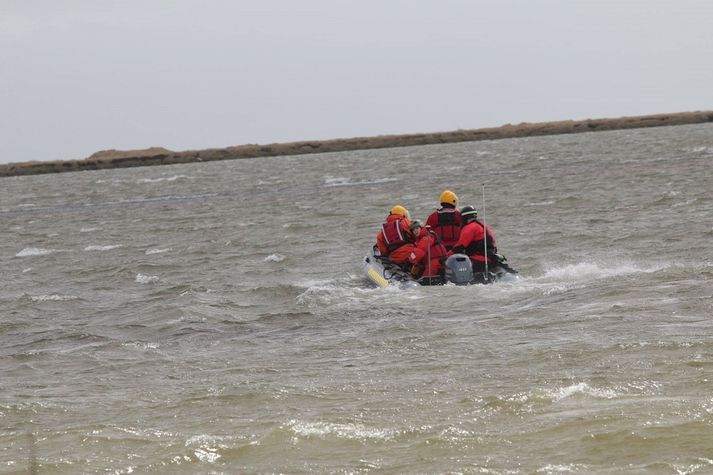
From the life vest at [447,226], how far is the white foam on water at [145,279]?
5755 mm

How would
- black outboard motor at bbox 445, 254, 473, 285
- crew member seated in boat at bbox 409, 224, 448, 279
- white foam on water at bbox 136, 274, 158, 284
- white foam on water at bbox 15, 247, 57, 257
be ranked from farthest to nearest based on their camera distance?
white foam on water at bbox 15, 247, 57, 257 < white foam on water at bbox 136, 274, 158, 284 < crew member seated in boat at bbox 409, 224, 448, 279 < black outboard motor at bbox 445, 254, 473, 285

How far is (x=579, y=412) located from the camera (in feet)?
27.4

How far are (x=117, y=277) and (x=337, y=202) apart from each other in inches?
675

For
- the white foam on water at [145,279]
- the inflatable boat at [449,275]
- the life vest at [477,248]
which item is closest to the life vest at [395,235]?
the inflatable boat at [449,275]

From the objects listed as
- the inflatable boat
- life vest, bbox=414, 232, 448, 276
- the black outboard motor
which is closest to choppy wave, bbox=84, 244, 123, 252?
the inflatable boat

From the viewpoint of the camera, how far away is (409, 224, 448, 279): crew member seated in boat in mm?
16406

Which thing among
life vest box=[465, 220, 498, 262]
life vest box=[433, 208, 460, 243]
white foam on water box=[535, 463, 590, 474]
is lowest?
white foam on water box=[535, 463, 590, 474]

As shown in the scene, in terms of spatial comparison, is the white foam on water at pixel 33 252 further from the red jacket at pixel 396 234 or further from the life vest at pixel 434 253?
the life vest at pixel 434 253

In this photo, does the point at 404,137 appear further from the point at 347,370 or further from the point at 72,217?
the point at 347,370

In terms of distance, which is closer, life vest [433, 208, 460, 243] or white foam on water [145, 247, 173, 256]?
life vest [433, 208, 460, 243]

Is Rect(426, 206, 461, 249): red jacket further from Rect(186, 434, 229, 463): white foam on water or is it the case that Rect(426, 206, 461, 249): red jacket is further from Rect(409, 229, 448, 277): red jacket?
Rect(186, 434, 229, 463): white foam on water

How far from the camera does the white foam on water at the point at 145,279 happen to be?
19.9 m

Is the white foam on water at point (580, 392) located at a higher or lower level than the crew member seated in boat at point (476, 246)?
lower

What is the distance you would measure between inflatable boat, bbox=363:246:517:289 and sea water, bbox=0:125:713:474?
395 millimetres
